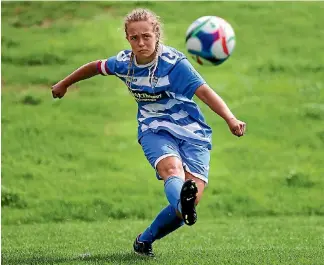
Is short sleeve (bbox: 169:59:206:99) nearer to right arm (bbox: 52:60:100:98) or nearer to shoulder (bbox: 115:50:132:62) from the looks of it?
shoulder (bbox: 115:50:132:62)

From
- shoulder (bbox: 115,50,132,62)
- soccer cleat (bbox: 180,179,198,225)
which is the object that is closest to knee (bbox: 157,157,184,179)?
soccer cleat (bbox: 180,179,198,225)

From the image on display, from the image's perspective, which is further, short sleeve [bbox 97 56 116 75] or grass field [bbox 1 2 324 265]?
grass field [bbox 1 2 324 265]

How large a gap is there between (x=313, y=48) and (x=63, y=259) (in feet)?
44.2

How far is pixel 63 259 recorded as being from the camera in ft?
24.9

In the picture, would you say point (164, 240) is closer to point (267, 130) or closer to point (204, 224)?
point (204, 224)

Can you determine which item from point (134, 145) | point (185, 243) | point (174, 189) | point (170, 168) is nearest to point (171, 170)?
point (170, 168)

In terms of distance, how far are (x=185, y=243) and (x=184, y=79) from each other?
2498 mm

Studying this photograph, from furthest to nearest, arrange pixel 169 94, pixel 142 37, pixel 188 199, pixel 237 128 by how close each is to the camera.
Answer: pixel 169 94
pixel 142 37
pixel 237 128
pixel 188 199

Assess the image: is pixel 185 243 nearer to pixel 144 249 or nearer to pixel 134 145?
pixel 144 249

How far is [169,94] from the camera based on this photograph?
24.6 feet

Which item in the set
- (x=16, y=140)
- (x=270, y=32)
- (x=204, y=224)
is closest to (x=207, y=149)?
(x=204, y=224)

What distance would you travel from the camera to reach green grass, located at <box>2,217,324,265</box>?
24.5 ft

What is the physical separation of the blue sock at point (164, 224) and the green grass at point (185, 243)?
194 millimetres

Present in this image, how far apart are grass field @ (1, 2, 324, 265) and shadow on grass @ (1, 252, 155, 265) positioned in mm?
19
